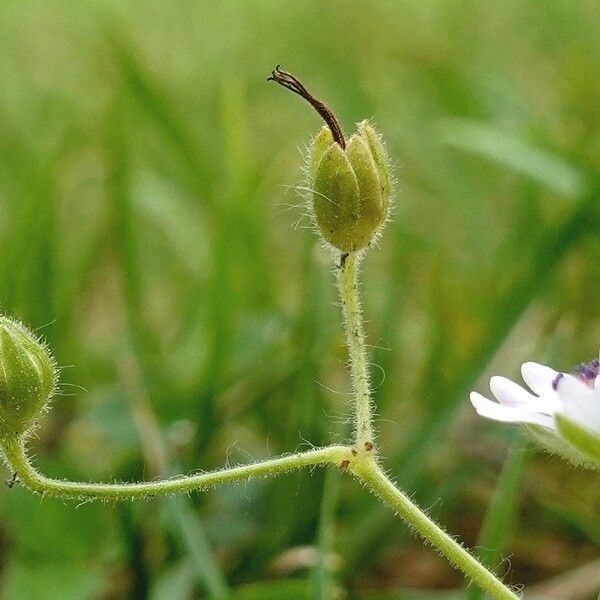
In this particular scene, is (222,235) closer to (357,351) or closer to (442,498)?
(442,498)

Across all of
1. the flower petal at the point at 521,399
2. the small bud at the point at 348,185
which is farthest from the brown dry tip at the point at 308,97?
the flower petal at the point at 521,399

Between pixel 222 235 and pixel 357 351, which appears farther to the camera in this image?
pixel 222 235

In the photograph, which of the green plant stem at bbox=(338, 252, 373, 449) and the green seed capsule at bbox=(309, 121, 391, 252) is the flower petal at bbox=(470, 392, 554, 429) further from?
the green seed capsule at bbox=(309, 121, 391, 252)

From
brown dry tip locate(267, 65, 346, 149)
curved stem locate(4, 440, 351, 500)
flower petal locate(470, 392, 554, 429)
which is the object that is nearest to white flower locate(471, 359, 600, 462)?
flower petal locate(470, 392, 554, 429)

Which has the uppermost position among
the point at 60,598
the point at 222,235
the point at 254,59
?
the point at 254,59

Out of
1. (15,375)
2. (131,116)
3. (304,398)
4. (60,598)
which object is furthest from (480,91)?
(15,375)

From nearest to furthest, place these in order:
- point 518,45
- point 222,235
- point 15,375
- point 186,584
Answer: point 15,375, point 186,584, point 222,235, point 518,45
